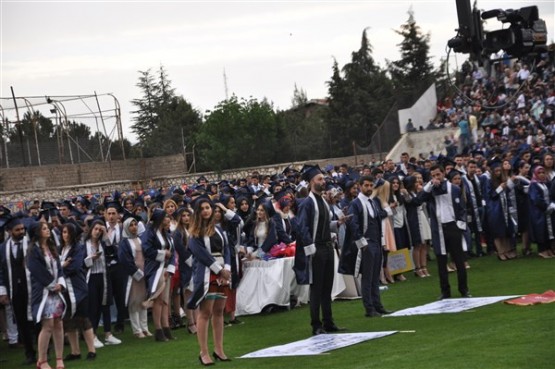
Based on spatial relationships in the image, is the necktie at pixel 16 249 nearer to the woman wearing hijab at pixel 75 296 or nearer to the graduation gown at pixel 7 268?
the graduation gown at pixel 7 268

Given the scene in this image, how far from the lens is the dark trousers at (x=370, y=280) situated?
57.1 ft

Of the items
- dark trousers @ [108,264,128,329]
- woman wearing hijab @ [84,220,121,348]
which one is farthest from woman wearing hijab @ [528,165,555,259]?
woman wearing hijab @ [84,220,121,348]

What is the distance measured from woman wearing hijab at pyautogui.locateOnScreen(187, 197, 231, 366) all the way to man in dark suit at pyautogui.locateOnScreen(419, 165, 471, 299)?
495 centimetres

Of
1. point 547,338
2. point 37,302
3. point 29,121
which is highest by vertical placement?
point 29,121

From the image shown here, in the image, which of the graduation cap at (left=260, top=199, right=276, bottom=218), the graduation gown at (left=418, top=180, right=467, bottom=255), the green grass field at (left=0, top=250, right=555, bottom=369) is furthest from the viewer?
the graduation cap at (left=260, top=199, right=276, bottom=218)

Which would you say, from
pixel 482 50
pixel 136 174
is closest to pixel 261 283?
pixel 482 50

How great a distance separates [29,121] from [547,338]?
29.7 m

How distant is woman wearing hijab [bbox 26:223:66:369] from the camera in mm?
15047

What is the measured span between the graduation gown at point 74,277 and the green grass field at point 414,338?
92cm

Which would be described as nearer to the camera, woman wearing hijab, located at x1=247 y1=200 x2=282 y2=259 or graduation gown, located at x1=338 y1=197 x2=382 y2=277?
graduation gown, located at x1=338 y1=197 x2=382 y2=277

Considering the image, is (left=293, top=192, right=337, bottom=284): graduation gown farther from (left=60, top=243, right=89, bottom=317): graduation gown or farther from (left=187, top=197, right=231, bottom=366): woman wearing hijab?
(left=60, top=243, right=89, bottom=317): graduation gown

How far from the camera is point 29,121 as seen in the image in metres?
39.9

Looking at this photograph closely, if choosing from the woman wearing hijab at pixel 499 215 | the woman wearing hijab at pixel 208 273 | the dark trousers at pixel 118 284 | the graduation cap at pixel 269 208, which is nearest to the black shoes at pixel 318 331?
the woman wearing hijab at pixel 208 273

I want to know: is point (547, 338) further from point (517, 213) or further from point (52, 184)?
point (52, 184)
